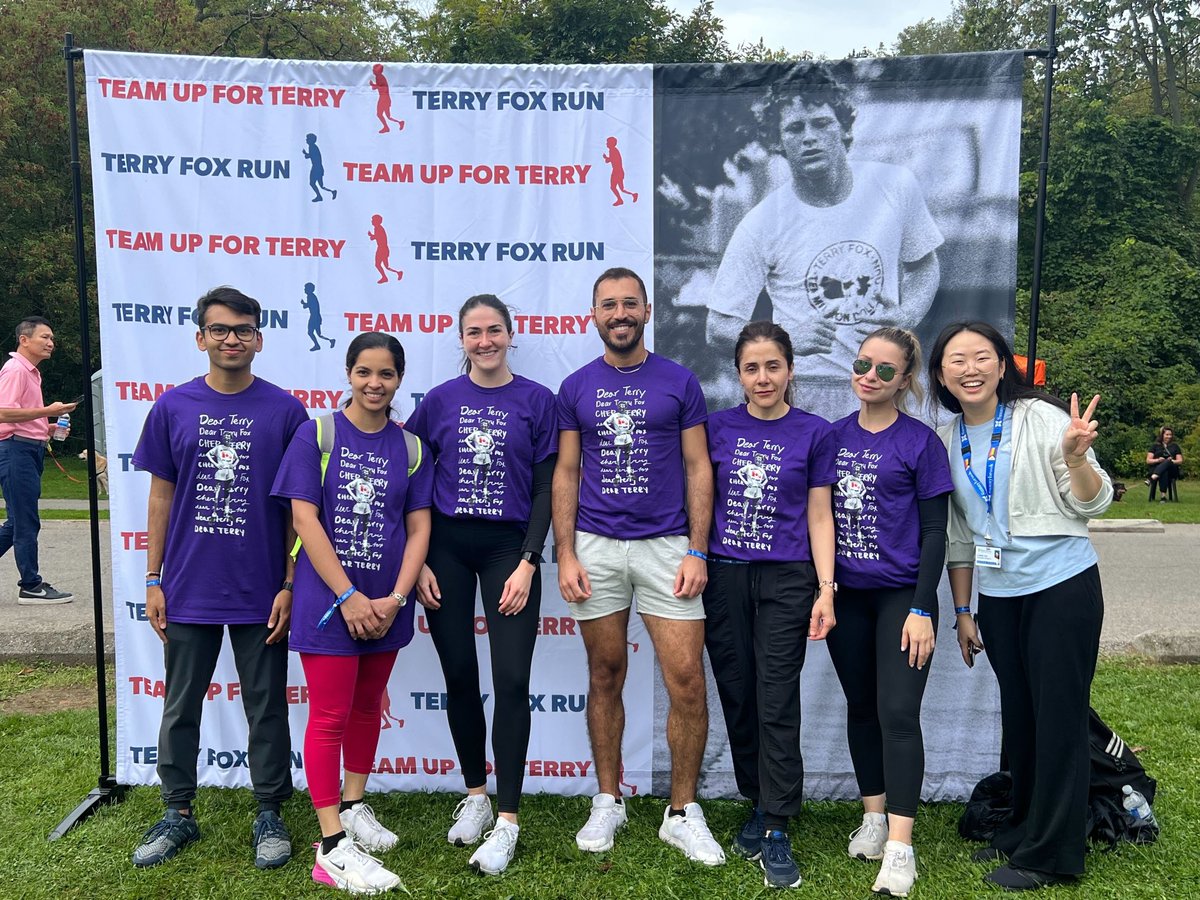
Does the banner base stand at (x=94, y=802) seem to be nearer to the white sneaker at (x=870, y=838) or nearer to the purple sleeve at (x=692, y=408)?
the purple sleeve at (x=692, y=408)

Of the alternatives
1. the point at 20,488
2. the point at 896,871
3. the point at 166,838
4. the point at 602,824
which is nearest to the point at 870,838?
the point at 896,871

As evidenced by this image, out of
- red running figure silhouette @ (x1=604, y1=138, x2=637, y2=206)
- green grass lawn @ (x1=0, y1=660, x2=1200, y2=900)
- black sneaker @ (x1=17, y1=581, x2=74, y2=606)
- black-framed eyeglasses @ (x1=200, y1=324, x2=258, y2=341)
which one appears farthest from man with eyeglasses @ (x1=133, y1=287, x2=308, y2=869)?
black sneaker @ (x1=17, y1=581, x2=74, y2=606)

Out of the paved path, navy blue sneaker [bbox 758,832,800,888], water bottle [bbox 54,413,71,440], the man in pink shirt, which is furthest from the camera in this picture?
the man in pink shirt

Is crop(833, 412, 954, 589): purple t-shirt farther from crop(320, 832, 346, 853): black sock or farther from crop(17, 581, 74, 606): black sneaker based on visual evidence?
crop(17, 581, 74, 606): black sneaker

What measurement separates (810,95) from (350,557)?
262cm

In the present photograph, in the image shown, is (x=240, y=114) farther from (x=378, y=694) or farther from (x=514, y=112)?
(x=378, y=694)

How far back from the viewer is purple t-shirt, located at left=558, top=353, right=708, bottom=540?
3.28 m

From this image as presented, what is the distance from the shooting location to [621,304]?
3.27m

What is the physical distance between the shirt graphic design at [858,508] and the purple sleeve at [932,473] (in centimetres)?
14

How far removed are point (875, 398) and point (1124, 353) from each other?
70.2ft

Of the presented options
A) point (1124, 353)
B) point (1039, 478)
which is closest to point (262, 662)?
point (1039, 478)

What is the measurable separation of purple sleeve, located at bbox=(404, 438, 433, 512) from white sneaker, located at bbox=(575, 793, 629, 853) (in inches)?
51.7

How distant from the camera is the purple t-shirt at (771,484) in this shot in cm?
318

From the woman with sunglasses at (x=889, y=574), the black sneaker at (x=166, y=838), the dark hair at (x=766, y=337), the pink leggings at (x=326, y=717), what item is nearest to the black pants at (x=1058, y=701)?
the woman with sunglasses at (x=889, y=574)
